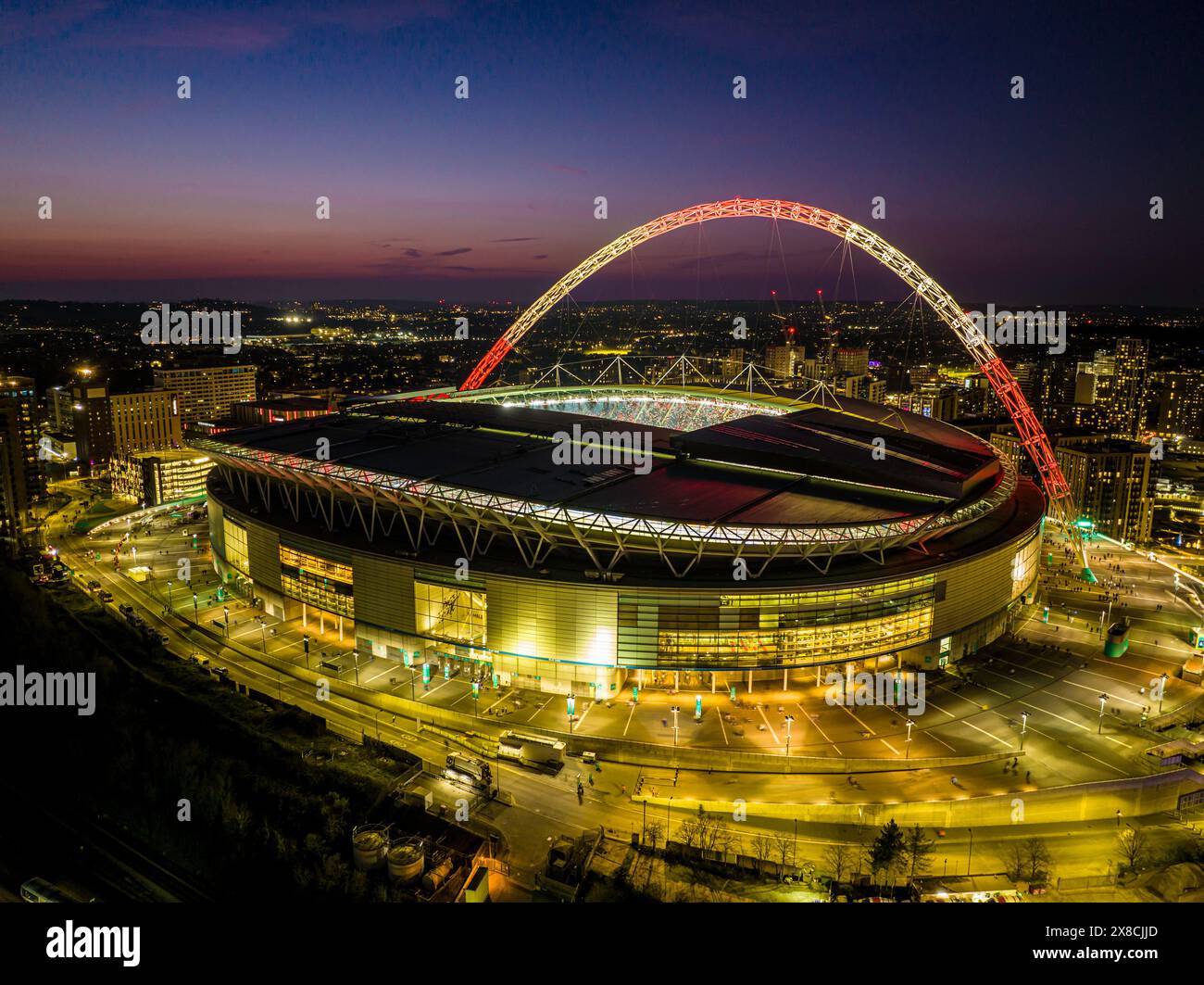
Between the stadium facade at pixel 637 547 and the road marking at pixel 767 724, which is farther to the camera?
the stadium facade at pixel 637 547

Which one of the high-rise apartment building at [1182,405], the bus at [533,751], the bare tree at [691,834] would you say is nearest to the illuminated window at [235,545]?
the bus at [533,751]

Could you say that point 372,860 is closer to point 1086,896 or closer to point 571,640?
point 571,640

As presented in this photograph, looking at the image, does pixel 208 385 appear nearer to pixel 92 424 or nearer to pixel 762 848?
pixel 92 424

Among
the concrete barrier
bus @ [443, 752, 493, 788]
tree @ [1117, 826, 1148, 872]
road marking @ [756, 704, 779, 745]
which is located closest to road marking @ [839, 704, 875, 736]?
road marking @ [756, 704, 779, 745]

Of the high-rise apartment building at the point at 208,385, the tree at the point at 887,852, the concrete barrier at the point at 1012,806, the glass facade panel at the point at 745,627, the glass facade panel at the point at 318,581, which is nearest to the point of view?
the tree at the point at 887,852

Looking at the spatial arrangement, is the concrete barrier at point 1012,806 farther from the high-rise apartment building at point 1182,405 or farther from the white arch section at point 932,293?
the high-rise apartment building at point 1182,405

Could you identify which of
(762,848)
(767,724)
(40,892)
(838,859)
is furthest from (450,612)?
(838,859)
